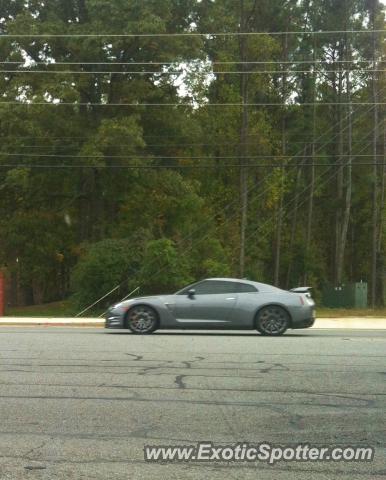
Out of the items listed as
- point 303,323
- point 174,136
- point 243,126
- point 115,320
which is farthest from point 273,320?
point 243,126

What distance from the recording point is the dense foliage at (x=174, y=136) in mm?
32812

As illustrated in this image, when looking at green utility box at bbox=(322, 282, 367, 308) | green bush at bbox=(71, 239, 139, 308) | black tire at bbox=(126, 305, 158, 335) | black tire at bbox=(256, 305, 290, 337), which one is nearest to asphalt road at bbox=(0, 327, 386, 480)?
black tire at bbox=(256, 305, 290, 337)

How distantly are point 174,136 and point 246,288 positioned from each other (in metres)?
20.1

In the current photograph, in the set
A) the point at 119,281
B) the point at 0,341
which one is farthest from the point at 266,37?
the point at 0,341

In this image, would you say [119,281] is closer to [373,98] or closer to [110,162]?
[110,162]

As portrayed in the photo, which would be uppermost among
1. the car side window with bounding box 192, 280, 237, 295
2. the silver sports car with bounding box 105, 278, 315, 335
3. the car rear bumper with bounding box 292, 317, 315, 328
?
the car side window with bounding box 192, 280, 237, 295

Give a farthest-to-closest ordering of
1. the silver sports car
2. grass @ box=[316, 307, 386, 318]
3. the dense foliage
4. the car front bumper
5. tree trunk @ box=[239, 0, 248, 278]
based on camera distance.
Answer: tree trunk @ box=[239, 0, 248, 278] < the dense foliage < grass @ box=[316, 307, 386, 318] < the car front bumper < the silver sports car

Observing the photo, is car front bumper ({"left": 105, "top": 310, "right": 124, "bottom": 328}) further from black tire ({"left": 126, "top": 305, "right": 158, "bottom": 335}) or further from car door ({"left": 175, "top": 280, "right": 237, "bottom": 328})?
car door ({"left": 175, "top": 280, "right": 237, "bottom": 328})

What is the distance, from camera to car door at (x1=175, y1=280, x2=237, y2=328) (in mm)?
17203

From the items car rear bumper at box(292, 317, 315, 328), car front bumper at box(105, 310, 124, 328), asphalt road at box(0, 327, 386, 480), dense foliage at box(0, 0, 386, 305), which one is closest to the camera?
asphalt road at box(0, 327, 386, 480)

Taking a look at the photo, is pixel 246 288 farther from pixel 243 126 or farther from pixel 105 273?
pixel 243 126

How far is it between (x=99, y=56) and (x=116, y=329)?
60.7 ft

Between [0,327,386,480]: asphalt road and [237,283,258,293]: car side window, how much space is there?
2527 mm

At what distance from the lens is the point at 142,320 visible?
17.4m
